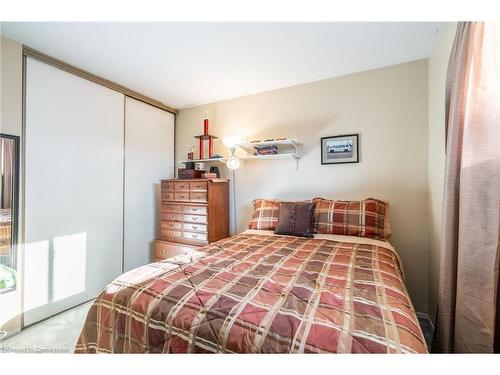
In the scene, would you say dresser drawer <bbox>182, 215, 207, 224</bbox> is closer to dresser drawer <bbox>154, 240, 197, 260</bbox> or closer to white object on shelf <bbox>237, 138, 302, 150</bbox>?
dresser drawer <bbox>154, 240, 197, 260</bbox>

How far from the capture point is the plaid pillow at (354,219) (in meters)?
1.97

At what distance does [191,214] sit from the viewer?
268cm

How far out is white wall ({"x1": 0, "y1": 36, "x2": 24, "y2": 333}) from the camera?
5.85 feet

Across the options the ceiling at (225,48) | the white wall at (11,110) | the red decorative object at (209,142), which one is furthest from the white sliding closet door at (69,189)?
the red decorative object at (209,142)

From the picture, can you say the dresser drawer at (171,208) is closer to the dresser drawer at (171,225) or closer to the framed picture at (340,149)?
the dresser drawer at (171,225)

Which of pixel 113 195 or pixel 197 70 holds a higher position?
pixel 197 70

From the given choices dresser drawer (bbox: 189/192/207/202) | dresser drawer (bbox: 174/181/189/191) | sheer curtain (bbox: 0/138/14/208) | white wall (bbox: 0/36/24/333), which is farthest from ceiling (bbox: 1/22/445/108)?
dresser drawer (bbox: 189/192/207/202)

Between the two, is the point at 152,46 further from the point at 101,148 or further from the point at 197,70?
the point at 101,148

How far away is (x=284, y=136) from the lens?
2734 mm

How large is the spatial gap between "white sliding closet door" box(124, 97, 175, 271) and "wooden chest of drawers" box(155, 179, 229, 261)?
33cm

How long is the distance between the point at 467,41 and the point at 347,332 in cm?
151

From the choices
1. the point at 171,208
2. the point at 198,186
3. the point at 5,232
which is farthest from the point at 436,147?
the point at 5,232

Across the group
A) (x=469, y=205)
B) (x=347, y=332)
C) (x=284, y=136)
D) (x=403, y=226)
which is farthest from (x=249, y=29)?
(x=403, y=226)
